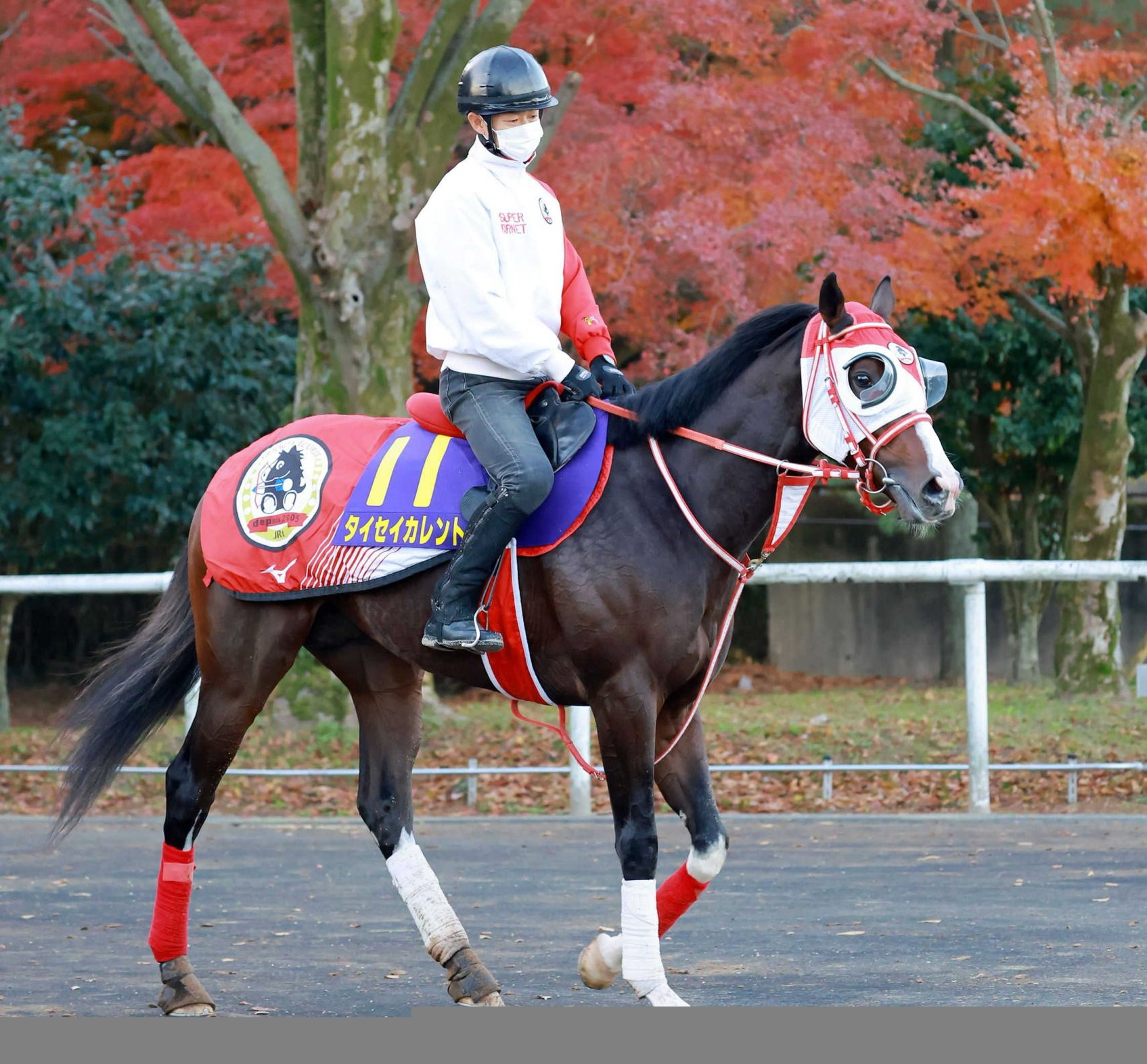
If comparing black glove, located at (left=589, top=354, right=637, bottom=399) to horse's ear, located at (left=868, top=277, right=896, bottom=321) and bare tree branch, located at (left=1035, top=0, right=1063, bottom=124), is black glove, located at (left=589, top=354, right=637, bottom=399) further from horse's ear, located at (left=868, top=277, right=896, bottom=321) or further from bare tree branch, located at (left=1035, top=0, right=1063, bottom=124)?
bare tree branch, located at (left=1035, top=0, right=1063, bottom=124)

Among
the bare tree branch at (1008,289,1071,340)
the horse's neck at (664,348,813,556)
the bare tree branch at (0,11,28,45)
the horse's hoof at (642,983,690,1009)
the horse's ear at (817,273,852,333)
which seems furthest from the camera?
the bare tree branch at (0,11,28,45)

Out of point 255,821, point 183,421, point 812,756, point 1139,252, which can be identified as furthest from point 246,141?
point 1139,252

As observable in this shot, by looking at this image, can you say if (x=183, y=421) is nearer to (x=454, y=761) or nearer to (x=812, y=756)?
(x=454, y=761)

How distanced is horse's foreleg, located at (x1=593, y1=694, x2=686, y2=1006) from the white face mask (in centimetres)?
169

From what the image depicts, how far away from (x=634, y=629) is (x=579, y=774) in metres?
4.93

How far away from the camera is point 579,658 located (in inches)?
195

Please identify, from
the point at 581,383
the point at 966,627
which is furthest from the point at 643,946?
the point at 966,627

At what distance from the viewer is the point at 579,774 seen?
9.69m

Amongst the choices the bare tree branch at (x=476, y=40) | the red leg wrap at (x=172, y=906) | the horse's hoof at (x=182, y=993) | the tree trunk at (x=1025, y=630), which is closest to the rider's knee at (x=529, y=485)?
the red leg wrap at (x=172, y=906)

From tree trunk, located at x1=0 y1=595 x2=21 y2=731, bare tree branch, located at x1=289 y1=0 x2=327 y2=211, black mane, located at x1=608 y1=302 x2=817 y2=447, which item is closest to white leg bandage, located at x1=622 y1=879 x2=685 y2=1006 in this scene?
black mane, located at x1=608 y1=302 x2=817 y2=447

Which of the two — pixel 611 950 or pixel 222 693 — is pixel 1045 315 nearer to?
pixel 222 693

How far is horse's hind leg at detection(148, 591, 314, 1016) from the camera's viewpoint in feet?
18.0

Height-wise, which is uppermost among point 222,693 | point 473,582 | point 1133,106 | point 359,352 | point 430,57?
point 430,57

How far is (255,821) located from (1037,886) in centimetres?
459
